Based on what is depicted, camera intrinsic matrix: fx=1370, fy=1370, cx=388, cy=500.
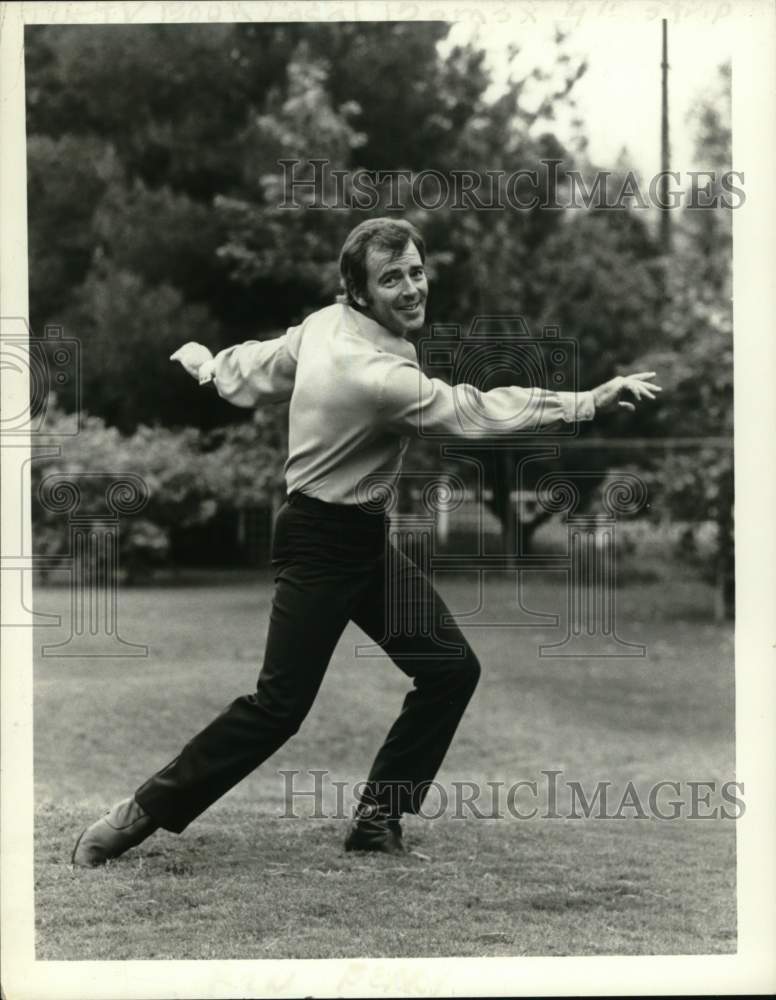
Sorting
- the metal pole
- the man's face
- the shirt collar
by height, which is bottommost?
the shirt collar

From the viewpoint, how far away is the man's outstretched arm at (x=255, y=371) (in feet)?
15.0

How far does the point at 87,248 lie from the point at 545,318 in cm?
524

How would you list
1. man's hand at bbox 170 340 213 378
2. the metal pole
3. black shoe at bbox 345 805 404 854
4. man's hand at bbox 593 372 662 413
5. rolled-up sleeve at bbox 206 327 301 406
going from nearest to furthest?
1. man's hand at bbox 593 372 662 413
2. rolled-up sleeve at bbox 206 327 301 406
3. man's hand at bbox 170 340 213 378
4. black shoe at bbox 345 805 404 854
5. the metal pole

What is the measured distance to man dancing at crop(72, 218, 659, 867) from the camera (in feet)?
14.0

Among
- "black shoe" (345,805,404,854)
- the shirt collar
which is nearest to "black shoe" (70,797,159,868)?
"black shoe" (345,805,404,854)

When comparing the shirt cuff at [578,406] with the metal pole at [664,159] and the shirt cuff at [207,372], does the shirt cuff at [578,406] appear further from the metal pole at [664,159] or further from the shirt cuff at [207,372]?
the metal pole at [664,159]

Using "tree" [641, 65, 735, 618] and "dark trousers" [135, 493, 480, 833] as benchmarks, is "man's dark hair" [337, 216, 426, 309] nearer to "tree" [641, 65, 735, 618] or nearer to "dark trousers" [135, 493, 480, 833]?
"dark trousers" [135, 493, 480, 833]

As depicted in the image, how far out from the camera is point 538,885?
16.0 feet

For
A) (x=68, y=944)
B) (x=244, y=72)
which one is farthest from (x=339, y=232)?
(x=68, y=944)

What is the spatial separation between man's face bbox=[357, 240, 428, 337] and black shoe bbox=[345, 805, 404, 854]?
1757 mm

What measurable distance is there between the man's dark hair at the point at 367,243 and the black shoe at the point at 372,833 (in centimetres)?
185

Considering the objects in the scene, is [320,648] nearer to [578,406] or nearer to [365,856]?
[365,856]

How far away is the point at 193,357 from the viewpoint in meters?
4.73

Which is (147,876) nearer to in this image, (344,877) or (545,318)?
(344,877)
